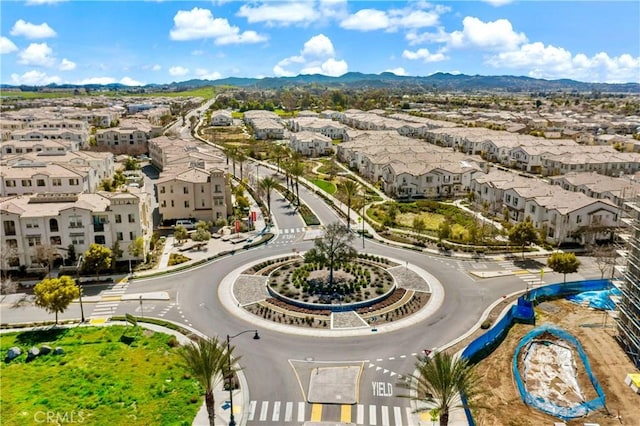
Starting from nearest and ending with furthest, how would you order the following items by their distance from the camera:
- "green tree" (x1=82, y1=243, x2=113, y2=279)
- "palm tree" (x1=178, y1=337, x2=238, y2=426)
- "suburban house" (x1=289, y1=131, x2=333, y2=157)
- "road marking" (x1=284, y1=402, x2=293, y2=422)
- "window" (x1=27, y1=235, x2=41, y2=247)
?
"palm tree" (x1=178, y1=337, x2=238, y2=426) < "road marking" (x1=284, y1=402, x2=293, y2=422) < "green tree" (x1=82, y1=243, x2=113, y2=279) < "window" (x1=27, y1=235, x2=41, y2=247) < "suburban house" (x1=289, y1=131, x2=333, y2=157)

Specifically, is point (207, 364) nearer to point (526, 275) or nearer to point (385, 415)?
point (385, 415)

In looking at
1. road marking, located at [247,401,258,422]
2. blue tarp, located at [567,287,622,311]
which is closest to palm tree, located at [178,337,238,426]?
road marking, located at [247,401,258,422]

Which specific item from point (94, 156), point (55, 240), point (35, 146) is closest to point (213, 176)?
point (55, 240)

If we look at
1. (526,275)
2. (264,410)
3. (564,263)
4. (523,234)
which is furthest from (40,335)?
(523,234)

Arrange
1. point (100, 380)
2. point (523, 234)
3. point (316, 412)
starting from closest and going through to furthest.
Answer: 1. point (316, 412)
2. point (100, 380)
3. point (523, 234)

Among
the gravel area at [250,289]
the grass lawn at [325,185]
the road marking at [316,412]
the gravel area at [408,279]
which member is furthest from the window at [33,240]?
the grass lawn at [325,185]

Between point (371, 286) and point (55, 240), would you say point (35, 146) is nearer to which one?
point (55, 240)

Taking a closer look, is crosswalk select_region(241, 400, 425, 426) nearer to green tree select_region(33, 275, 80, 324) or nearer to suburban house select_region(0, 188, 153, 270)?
green tree select_region(33, 275, 80, 324)
